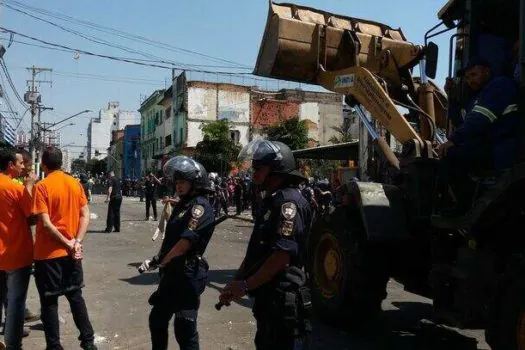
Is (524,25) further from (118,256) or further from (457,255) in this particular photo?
(118,256)

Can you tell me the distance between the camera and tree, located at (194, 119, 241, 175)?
3622cm

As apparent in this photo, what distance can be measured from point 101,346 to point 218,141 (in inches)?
1247

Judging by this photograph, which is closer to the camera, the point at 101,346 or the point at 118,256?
the point at 101,346

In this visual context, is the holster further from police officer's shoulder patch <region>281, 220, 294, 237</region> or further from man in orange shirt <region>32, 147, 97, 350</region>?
man in orange shirt <region>32, 147, 97, 350</region>

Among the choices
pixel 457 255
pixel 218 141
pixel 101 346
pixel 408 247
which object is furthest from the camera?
pixel 218 141

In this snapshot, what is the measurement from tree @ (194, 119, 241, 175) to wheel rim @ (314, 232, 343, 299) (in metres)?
29.6

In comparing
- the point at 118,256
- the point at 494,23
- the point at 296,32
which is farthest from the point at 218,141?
the point at 494,23

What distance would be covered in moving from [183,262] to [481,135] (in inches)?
90.3

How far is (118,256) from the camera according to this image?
11.0 meters

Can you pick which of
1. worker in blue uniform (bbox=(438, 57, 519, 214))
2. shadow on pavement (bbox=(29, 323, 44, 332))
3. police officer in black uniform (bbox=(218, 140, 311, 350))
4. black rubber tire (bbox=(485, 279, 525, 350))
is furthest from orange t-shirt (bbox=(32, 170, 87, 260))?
black rubber tire (bbox=(485, 279, 525, 350))

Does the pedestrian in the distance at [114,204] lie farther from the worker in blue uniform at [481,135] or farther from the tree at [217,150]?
the tree at [217,150]

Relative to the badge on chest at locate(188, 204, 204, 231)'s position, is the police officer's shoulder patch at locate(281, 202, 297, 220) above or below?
above

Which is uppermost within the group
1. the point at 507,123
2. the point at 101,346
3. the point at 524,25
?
the point at 524,25

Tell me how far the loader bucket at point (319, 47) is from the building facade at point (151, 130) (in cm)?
5069
